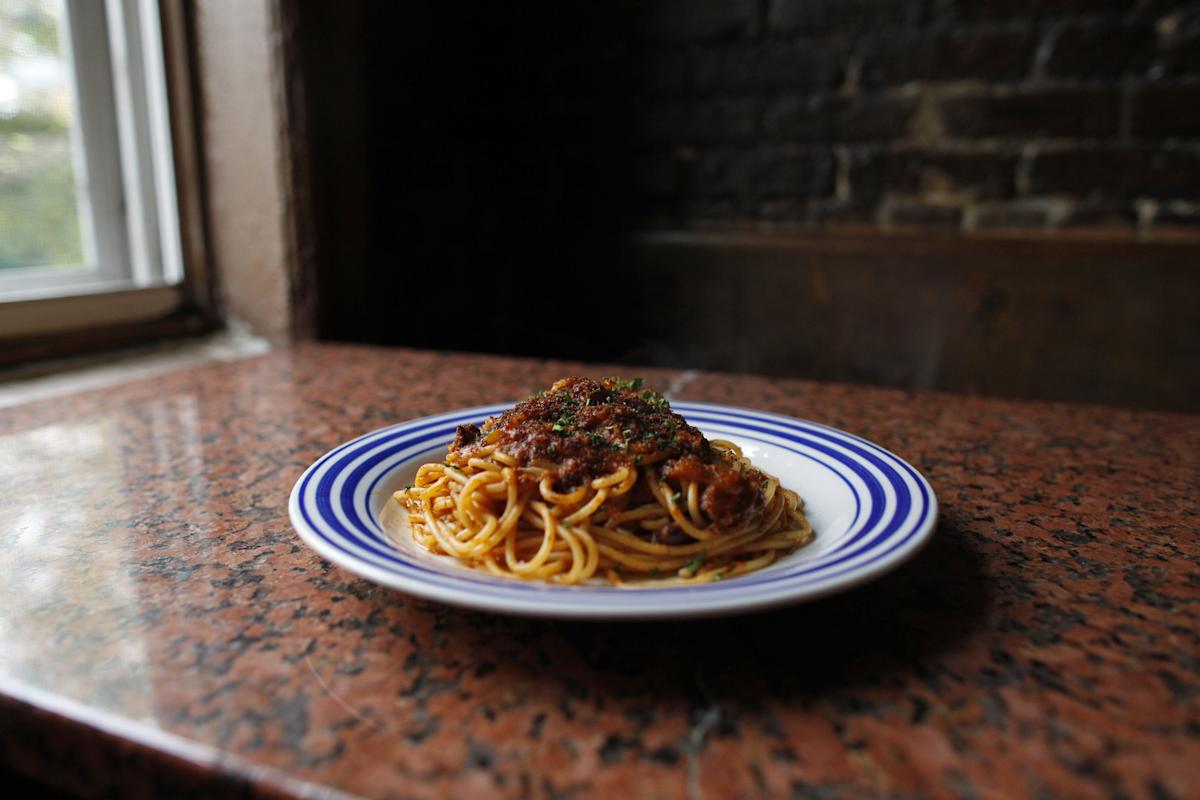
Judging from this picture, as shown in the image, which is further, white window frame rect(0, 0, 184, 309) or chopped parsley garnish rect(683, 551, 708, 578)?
white window frame rect(0, 0, 184, 309)

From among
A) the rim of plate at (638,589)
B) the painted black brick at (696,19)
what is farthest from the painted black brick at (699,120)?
the rim of plate at (638,589)

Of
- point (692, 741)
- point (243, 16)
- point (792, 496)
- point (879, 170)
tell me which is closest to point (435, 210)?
point (243, 16)

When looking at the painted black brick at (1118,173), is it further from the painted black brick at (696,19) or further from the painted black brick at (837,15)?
the painted black brick at (696,19)

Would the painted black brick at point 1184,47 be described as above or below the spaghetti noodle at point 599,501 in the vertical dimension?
above

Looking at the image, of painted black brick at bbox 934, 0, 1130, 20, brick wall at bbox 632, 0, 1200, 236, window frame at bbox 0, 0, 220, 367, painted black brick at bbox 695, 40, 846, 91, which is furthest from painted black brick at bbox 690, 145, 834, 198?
window frame at bbox 0, 0, 220, 367

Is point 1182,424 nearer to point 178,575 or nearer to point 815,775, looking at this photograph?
point 815,775

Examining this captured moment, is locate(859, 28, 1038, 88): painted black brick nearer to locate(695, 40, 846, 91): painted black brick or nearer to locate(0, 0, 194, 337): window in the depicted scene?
locate(695, 40, 846, 91): painted black brick

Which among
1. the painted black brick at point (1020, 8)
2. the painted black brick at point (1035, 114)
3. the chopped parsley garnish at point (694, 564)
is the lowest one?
the chopped parsley garnish at point (694, 564)
